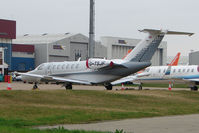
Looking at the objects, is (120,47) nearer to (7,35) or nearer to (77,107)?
(7,35)

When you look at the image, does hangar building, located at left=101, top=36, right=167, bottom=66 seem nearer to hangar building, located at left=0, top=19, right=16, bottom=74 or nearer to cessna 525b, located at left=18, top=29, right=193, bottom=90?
hangar building, located at left=0, top=19, right=16, bottom=74

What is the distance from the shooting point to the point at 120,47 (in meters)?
124

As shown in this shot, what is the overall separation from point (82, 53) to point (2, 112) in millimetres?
92501

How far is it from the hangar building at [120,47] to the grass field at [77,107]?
3600 inches

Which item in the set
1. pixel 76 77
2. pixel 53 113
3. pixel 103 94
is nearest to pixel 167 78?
pixel 76 77

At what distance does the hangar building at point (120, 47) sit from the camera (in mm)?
120062

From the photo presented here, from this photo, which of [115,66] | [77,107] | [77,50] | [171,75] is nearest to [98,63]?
[115,66]

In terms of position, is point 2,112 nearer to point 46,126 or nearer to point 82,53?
point 46,126

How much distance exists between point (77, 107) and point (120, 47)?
105 meters

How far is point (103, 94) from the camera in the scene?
24.9 m

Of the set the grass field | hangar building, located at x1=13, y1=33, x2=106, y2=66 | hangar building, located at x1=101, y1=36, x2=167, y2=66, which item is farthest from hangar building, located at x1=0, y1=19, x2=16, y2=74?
the grass field

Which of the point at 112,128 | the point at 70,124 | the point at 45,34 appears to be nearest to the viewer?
the point at 112,128

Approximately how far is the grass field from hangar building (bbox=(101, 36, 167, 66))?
3600 inches

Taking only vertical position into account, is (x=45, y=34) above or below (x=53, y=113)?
above
